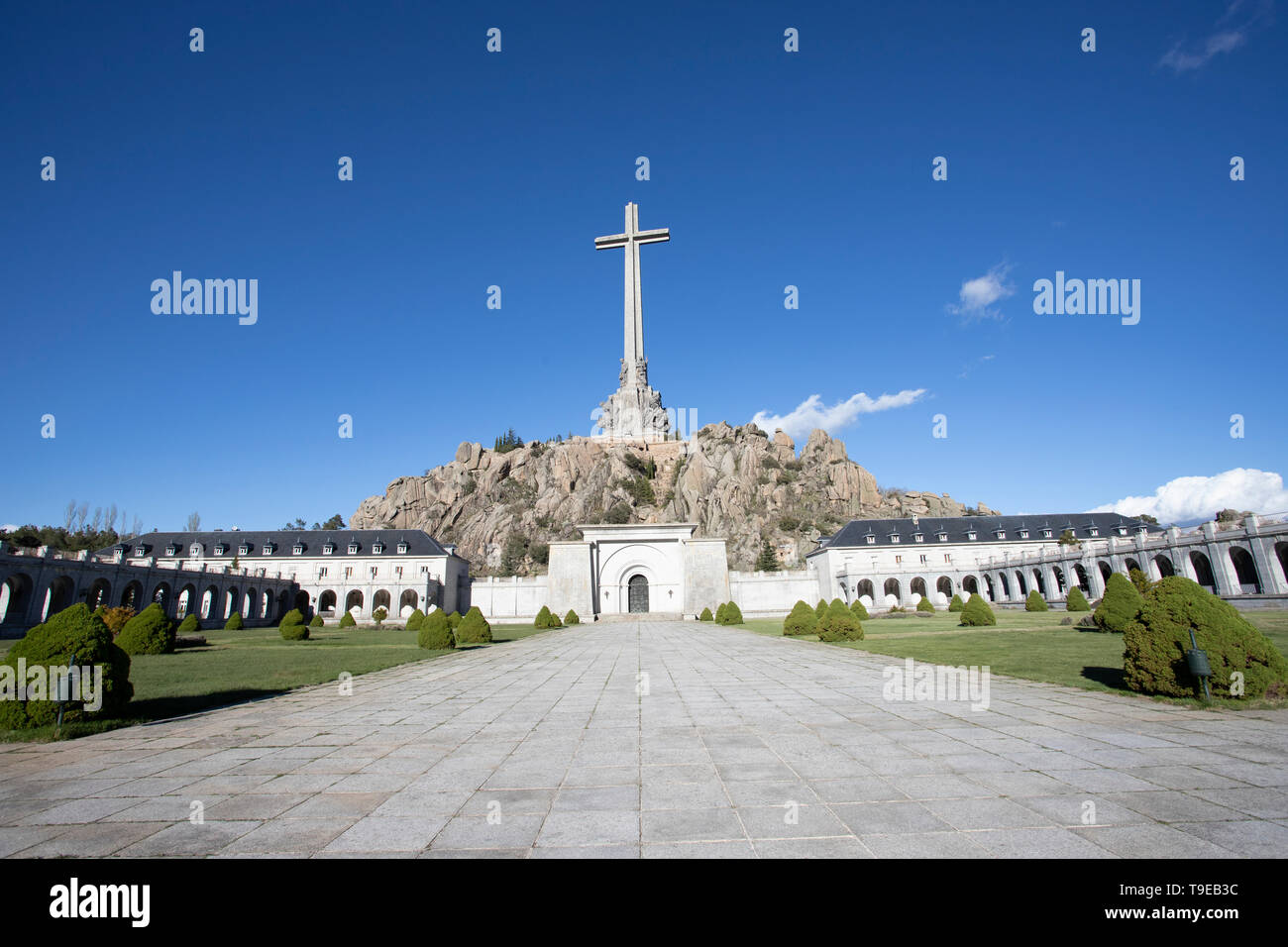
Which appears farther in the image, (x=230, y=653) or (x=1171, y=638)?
(x=230, y=653)

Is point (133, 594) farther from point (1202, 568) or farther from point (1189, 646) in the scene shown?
point (1202, 568)

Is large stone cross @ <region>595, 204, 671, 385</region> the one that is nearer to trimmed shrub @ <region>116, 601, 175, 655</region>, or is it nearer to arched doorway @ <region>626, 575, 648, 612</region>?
arched doorway @ <region>626, 575, 648, 612</region>

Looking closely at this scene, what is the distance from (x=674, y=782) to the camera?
502 cm

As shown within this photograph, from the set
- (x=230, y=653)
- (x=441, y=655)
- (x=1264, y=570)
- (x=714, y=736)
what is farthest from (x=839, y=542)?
(x=714, y=736)

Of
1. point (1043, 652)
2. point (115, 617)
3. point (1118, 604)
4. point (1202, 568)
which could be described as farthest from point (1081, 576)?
point (115, 617)

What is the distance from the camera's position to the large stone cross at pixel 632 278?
305 feet

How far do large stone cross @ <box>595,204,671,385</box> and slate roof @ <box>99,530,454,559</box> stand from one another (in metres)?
46.4

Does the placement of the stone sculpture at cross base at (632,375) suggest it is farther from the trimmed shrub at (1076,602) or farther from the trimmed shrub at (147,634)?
the trimmed shrub at (147,634)

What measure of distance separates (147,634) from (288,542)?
153ft

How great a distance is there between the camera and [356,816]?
434cm

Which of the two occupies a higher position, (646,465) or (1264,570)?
(646,465)
